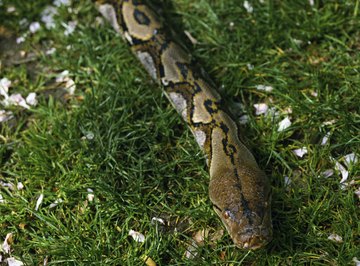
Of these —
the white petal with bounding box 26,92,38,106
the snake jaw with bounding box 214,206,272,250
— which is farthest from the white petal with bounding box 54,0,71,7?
the snake jaw with bounding box 214,206,272,250

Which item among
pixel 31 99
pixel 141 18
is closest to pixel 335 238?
pixel 141 18

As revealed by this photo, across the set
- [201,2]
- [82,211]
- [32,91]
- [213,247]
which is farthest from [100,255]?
[201,2]

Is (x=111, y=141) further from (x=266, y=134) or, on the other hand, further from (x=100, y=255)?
(x=266, y=134)

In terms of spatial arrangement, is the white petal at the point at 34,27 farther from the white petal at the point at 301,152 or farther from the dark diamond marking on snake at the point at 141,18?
the white petal at the point at 301,152

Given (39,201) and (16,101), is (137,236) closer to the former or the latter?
(39,201)

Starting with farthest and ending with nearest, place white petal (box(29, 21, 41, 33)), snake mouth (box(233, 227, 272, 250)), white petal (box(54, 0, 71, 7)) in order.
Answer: white petal (box(54, 0, 71, 7)) < white petal (box(29, 21, 41, 33)) < snake mouth (box(233, 227, 272, 250))

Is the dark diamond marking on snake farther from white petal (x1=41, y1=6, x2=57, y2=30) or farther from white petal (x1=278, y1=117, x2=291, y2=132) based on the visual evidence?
white petal (x1=278, y1=117, x2=291, y2=132)

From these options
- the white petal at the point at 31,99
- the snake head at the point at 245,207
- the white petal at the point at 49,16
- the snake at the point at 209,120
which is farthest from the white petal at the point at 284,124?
the white petal at the point at 49,16
